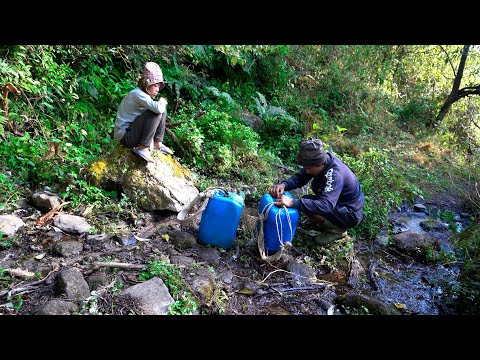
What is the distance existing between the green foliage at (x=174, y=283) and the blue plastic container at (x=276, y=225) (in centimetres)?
123

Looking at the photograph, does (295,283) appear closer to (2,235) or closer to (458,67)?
(2,235)

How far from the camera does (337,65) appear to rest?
38.1ft

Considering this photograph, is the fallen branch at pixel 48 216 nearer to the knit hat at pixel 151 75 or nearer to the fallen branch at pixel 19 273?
the fallen branch at pixel 19 273

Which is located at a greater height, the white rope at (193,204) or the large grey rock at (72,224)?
the white rope at (193,204)

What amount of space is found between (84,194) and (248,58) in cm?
637

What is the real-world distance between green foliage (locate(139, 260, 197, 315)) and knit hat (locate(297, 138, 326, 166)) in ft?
6.65

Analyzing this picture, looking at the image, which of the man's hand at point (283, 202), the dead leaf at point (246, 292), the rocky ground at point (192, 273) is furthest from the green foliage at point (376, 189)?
the dead leaf at point (246, 292)

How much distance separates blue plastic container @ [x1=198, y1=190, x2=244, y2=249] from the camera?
4160mm

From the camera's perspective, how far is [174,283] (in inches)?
132

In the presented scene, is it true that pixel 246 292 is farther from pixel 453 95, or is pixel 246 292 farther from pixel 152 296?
pixel 453 95

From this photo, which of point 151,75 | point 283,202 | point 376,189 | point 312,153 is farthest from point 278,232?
point 376,189

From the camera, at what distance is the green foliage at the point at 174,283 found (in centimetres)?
311

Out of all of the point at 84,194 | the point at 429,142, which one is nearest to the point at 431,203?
the point at 429,142

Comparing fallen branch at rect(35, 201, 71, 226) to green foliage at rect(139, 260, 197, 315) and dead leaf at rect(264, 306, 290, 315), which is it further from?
dead leaf at rect(264, 306, 290, 315)
